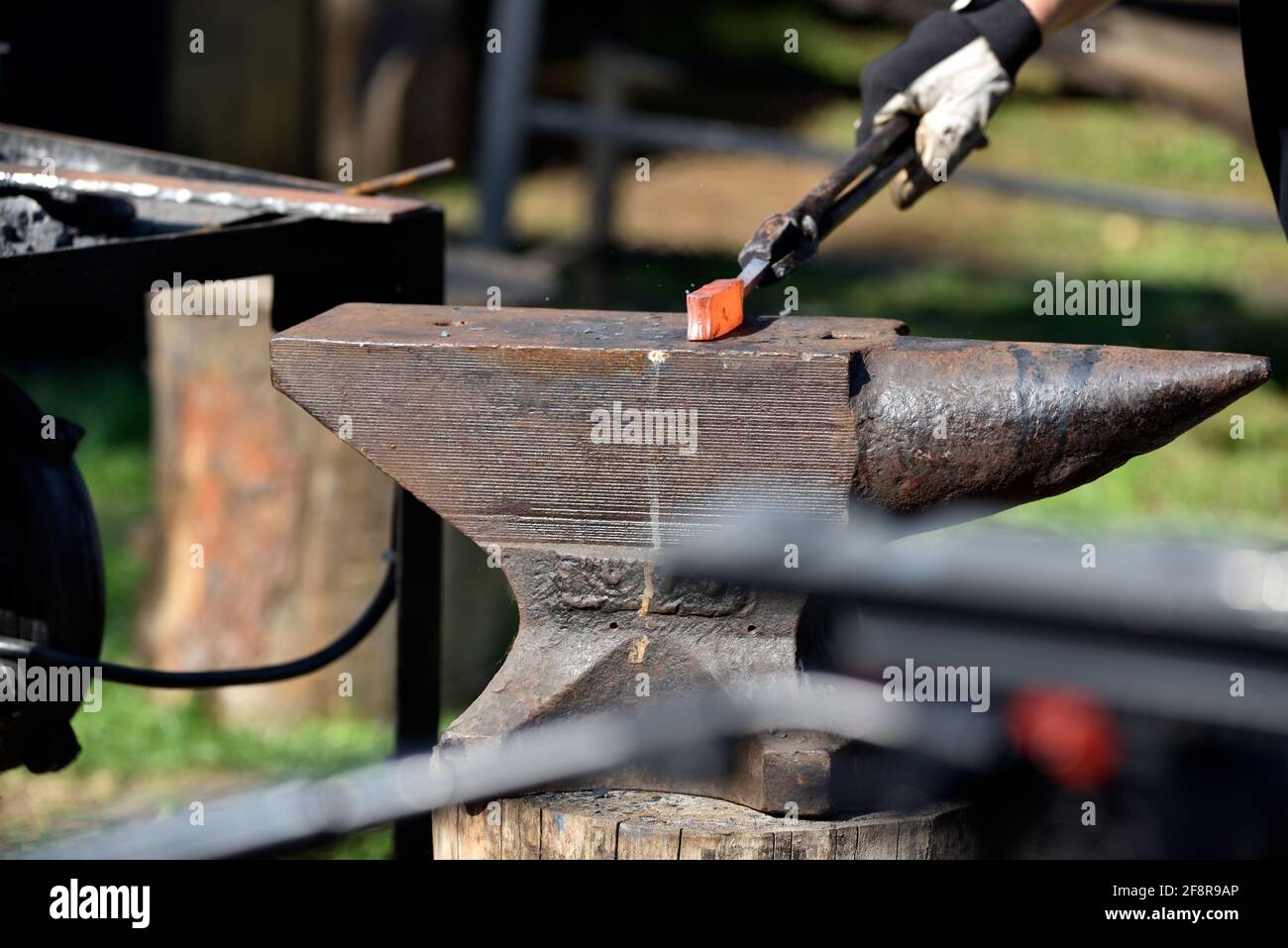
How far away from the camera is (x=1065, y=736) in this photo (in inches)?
80.0

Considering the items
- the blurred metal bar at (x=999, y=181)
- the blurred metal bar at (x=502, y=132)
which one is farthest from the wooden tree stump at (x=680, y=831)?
the blurred metal bar at (x=502, y=132)

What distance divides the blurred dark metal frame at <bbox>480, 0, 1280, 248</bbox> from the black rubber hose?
3.49m

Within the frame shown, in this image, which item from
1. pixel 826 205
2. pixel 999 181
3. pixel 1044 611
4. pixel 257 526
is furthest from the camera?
pixel 999 181

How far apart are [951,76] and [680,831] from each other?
1.24 metres

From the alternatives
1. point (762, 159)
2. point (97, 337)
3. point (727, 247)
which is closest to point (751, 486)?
point (727, 247)

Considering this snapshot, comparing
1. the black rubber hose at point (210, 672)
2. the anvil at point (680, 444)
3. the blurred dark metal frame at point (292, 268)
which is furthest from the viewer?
the black rubber hose at point (210, 672)

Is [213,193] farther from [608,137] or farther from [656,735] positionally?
[608,137]

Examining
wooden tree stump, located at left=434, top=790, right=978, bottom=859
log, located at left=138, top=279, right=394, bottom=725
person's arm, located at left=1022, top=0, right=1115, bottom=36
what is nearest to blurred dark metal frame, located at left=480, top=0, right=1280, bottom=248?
log, located at left=138, top=279, right=394, bottom=725

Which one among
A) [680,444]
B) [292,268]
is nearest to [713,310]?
[680,444]

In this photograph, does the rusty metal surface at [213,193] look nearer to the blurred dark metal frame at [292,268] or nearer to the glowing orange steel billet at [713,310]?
the blurred dark metal frame at [292,268]

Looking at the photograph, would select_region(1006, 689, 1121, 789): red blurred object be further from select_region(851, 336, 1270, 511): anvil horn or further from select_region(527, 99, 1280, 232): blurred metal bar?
select_region(527, 99, 1280, 232): blurred metal bar

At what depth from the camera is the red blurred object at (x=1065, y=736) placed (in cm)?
199

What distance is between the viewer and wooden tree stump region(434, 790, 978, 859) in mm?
1617

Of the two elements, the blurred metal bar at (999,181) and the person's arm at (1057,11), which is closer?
the person's arm at (1057,11)
